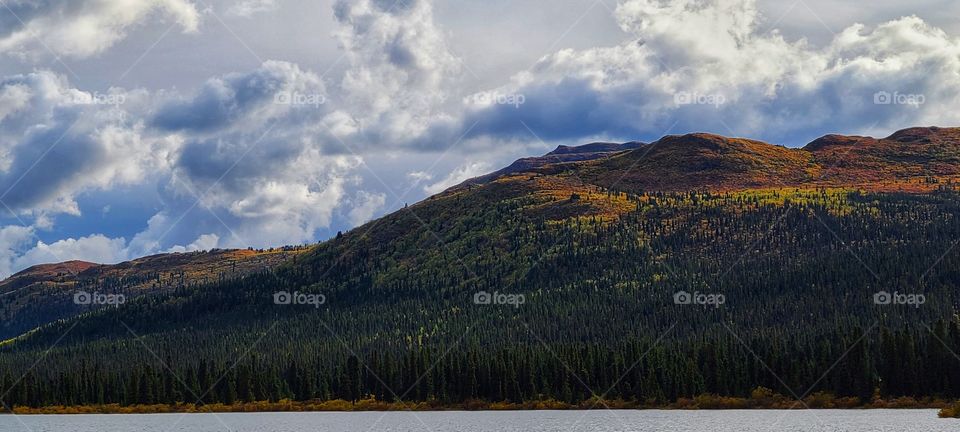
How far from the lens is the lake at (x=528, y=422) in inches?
5276

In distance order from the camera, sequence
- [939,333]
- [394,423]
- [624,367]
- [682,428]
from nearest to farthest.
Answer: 1. [682,428]
2. [394,423]
3. [939,333]
4. [624,367]

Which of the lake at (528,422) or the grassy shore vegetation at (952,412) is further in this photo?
the grassy shore vegetation at (952,412)

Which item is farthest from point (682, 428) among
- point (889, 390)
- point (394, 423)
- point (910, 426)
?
point (889, 390)

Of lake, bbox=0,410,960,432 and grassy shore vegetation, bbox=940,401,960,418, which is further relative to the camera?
grassy shore vegetation, bbox=940,401,960,418

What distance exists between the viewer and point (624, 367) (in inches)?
7820

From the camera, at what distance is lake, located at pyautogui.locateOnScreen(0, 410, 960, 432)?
134000mm

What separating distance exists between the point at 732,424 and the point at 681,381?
48.9 meters

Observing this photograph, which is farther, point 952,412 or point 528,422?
point 528,422

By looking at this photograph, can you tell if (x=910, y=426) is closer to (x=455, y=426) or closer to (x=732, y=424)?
(x=732, y=424)

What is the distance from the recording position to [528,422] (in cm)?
15438

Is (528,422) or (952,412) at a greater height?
(528,422)

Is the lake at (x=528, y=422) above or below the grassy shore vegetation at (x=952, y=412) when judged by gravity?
above

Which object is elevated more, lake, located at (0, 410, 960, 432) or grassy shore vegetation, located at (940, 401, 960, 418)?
lake, located at (0, 410, 960, 432)

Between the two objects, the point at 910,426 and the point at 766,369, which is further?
the point at 766,369
